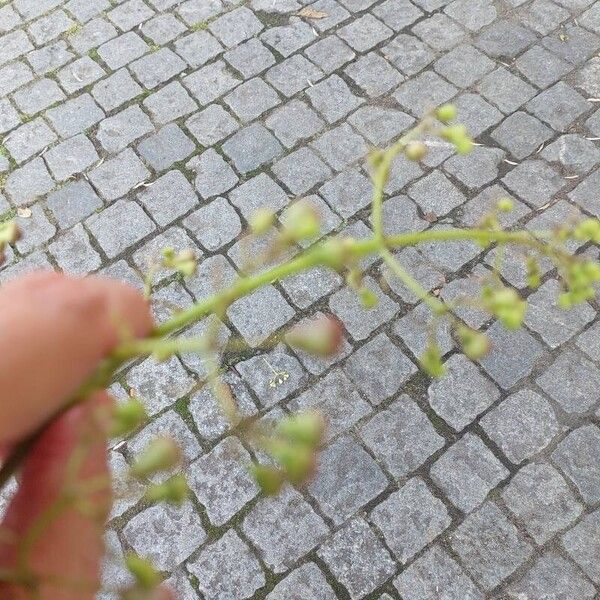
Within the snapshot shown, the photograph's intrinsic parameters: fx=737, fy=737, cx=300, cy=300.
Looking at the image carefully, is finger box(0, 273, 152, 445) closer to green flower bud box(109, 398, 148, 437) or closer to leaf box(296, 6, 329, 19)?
green flower bud box(109, 398, 148, 437)

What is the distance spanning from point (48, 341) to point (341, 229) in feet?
8.01

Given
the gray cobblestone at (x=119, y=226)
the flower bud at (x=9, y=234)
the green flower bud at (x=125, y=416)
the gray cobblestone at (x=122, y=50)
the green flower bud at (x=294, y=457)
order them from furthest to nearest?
1. the gray cobblestone at (x=122, y=50)
2. the gray cobblestone at (x=119, y=226)
3. the flower bud at (x=9, y=234)
4. the green flower bud at (x=125, y=416)
5. the green flower bud at (x=294, y=457)

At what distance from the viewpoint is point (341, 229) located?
3643 millimetres

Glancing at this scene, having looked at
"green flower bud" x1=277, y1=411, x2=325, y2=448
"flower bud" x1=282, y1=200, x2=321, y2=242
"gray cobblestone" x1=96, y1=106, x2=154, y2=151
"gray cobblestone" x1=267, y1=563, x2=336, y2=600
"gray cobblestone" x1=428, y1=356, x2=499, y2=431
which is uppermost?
"flower bud" x1=282, y1=200, x2=321, y2=242

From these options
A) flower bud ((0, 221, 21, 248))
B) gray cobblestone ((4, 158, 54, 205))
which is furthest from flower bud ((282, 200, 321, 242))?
gray cobblestone ((4, 158, 54, 205))

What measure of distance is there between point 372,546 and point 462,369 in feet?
2.80

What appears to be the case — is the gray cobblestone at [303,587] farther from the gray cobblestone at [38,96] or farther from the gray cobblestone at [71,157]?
the gray cobblestone at [38,96]

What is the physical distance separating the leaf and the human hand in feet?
11.5

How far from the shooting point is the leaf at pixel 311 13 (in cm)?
451

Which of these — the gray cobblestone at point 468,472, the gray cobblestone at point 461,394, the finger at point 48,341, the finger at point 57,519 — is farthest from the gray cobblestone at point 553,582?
the finger at point 48,341

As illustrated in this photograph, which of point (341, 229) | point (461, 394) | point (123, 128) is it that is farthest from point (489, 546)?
point (123, 128)

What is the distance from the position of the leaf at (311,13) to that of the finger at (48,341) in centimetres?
357

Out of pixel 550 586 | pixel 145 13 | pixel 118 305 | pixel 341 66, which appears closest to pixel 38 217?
pixel 145 13

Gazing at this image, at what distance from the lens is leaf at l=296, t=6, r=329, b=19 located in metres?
4.51
